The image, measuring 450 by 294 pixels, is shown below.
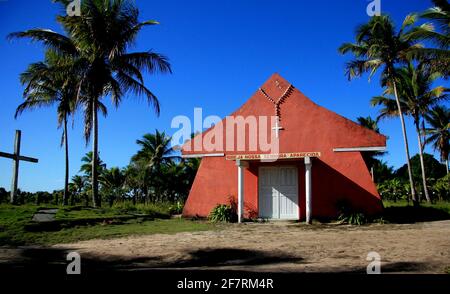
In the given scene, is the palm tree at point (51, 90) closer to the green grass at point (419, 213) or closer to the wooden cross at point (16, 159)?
the wooden cross at point (16, 159)

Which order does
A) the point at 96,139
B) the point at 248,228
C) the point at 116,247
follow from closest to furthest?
the point at 116,247 < the point at 248,228 < the point at 96,139

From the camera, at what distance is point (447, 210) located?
16.0 meters

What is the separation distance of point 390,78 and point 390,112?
19.0ft

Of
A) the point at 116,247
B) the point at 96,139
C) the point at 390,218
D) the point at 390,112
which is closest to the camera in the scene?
the point at 116,247

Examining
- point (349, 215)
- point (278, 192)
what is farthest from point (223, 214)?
point (349, 215)

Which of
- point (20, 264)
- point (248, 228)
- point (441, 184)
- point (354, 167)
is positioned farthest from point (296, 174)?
point (441, 184)

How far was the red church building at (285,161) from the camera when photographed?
1450 centimetres

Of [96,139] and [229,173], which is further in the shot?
[96,139]

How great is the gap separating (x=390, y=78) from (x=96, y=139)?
1685cm

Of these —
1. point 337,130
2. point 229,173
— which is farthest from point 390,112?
point 229,173

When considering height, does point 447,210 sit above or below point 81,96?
below

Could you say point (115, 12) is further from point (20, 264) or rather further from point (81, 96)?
point (20, 264)

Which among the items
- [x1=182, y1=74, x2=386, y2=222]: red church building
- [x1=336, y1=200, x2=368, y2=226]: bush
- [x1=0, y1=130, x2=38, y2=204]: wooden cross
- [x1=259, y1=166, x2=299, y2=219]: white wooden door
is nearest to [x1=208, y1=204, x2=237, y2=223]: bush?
[x1=182, y1=74, x2=386, y2=222]: red church building

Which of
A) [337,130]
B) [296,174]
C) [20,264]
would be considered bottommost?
[20,264]
